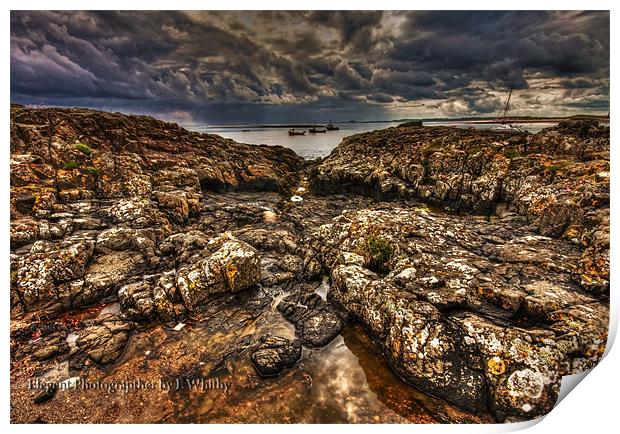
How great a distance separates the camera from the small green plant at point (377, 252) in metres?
11.9

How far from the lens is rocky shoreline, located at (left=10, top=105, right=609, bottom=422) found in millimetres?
7379

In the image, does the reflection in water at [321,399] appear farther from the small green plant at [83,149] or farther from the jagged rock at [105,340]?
the small green plant at [83,149]

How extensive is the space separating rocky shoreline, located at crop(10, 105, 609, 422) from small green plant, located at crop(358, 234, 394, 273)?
7cm

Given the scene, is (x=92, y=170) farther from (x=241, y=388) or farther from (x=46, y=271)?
(x=241, y=388)

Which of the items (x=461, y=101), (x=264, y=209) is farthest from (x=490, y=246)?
(x=264, y=209)

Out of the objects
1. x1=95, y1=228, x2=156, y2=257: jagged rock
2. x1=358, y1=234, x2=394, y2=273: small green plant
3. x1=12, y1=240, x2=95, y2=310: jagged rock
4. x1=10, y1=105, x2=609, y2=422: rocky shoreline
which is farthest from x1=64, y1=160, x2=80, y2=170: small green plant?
x1=358, y1=234, x2=394, y2=273: small green plant

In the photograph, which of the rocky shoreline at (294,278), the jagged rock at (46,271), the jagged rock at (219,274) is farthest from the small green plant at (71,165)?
the jagged rock at (219,274)

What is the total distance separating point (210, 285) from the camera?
11.3 metres

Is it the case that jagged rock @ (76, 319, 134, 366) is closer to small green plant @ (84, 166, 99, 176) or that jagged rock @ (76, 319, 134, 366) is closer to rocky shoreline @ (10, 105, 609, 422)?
rocky shoreline @ (10, 105, 609, 422)

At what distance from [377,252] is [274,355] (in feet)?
21.4

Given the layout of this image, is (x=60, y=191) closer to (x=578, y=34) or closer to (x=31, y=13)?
(x=31, y=13)

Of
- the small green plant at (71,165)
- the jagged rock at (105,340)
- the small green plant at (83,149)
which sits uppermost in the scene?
the small green plant at (83,149)

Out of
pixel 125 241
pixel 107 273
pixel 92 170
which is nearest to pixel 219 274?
pixel 107 273

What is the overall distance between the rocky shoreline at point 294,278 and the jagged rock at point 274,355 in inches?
1.8
